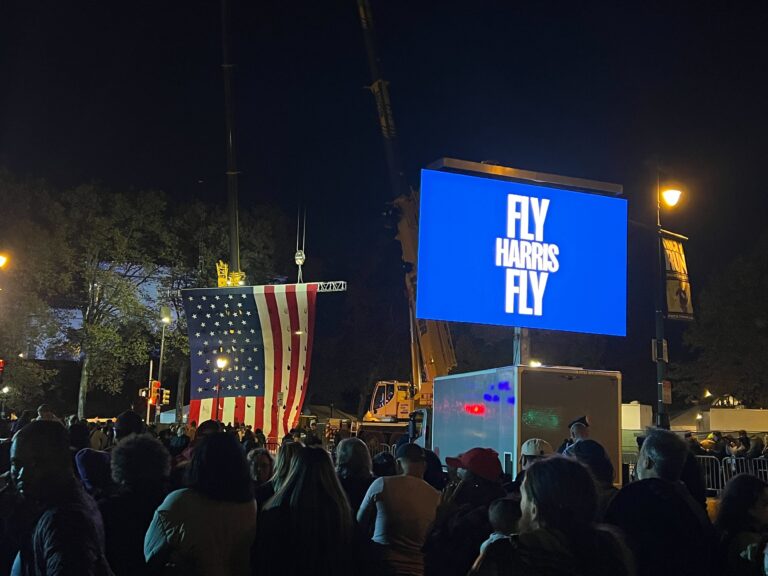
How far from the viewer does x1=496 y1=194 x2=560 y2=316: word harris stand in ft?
40.3

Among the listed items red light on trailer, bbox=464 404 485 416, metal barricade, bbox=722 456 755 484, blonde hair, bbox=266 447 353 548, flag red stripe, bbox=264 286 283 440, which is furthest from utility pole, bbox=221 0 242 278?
blonde hair, bbox=266 447 353 548

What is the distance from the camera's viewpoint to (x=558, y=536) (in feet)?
8.70

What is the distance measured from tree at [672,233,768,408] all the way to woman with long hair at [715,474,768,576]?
4356 cm

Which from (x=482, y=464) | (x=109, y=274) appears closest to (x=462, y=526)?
(x=482, y=464)

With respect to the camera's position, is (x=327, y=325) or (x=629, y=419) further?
(x=327, y=325)

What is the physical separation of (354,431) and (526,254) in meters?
15.0

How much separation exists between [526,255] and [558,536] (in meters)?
9.98

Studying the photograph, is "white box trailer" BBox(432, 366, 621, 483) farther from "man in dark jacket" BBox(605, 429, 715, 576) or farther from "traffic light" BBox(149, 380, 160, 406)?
"traffic light" BBox(149, 380, 160, 406)

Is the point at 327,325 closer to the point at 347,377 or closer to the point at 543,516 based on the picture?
the point at 347,377

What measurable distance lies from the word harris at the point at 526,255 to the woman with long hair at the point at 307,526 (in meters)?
8.24

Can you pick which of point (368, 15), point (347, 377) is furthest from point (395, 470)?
point (347, 377)

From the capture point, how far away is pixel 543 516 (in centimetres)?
273

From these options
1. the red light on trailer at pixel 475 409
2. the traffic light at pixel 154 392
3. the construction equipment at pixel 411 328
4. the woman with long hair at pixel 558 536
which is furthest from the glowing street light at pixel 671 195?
the traffic light at pixel 154 392

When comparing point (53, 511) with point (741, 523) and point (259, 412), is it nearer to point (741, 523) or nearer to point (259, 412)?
point (741, 523)
